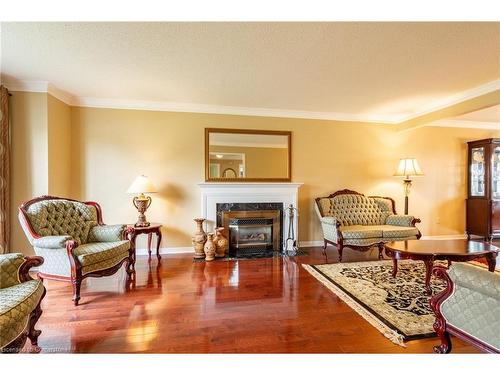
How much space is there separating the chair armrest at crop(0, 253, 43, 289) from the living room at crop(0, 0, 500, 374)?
0.05 ft

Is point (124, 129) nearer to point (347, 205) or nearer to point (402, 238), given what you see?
point (347, 205)

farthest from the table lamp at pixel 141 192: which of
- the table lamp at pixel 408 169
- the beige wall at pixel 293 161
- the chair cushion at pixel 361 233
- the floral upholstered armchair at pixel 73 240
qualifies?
the table lamp at pixel 408 169

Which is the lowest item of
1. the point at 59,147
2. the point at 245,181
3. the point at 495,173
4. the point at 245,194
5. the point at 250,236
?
the point at 250,236

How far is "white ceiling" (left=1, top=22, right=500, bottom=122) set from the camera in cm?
216

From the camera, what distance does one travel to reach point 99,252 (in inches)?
99.6

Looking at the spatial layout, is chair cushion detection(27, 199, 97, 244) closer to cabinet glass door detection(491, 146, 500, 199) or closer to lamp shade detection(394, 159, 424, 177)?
lamp shade detection(394, 159, 424, 177)

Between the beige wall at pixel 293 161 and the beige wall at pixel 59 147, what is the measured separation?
0.39 feet

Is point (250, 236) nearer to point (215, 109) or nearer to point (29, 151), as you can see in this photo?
point (215, 109)

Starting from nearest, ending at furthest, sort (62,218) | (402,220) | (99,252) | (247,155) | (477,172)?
(99,252), (62,218), (402,220), (247,155), (477,172)

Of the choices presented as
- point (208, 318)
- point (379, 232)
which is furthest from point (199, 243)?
point (379, 232)

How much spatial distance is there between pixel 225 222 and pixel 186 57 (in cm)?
254

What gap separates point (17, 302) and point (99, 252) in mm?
1081
